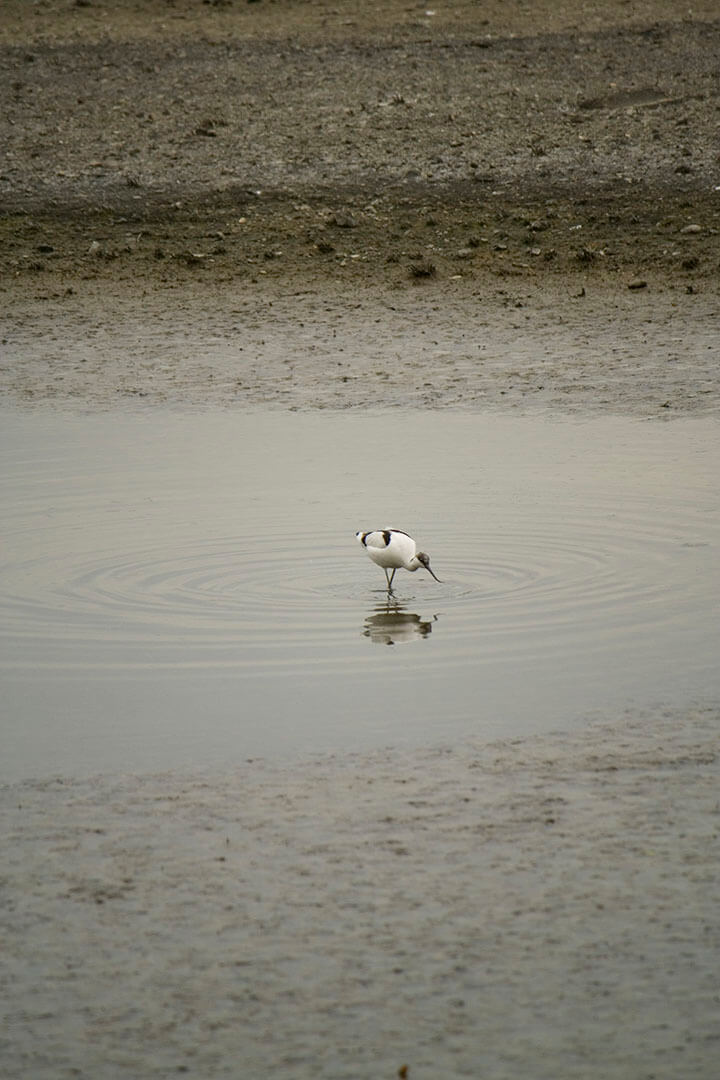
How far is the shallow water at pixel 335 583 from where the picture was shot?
267 inches

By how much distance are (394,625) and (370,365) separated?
6.40 meters

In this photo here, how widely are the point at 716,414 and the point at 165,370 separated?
4519 mm

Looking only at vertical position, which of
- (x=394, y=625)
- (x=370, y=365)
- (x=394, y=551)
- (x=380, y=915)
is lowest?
(x=380, y=915)

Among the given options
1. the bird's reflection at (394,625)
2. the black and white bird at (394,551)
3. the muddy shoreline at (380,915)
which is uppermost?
the black and white bird at (394,551)

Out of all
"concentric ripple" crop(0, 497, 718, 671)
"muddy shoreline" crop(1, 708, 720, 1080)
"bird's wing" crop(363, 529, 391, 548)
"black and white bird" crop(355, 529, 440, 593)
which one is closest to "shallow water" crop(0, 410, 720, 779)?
→ "concentric ripple" crop(0, 497, 718, 671)

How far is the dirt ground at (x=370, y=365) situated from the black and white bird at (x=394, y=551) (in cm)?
193

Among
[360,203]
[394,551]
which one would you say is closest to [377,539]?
[394,551]

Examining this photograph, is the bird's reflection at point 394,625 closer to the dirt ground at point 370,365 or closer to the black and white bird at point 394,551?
the black and white bird at point 394,551

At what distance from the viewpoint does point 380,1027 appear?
447cm

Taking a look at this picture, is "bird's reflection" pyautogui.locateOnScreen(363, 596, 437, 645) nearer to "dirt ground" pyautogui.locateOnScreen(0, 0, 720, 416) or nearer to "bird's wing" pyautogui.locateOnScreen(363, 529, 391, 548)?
"bird's wing" pyautogui.locateOnScreen(363, 529, 391, 548)

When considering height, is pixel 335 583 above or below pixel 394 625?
above

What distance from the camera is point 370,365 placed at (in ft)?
46.6

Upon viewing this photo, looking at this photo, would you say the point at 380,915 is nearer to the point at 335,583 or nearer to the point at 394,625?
the point at 394,625

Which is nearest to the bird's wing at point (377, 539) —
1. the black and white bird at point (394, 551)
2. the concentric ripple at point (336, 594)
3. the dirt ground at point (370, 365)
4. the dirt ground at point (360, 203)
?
the black and white bird at point (394, 551)
